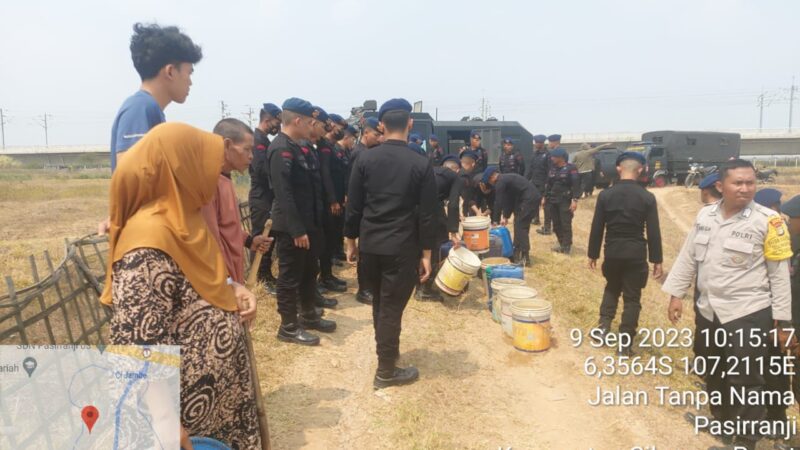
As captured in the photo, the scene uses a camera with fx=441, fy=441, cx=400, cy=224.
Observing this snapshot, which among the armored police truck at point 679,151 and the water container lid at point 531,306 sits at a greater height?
the armored police truck at point 679,151

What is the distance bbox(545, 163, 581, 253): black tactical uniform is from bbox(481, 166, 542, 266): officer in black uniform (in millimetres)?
1287

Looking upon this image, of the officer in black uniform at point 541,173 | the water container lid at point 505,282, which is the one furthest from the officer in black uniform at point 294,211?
the officer in black uniform at point 541,173

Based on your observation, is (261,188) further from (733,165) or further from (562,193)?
(562,193)

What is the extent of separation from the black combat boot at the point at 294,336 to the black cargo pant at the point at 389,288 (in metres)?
0.98

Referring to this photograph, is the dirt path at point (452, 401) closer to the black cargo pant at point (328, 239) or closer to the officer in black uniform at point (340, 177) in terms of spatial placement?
the black cargo pant at point (328, 239)

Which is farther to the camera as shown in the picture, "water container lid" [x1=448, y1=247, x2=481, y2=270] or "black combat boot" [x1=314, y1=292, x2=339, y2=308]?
"black combat boot" [x1=314, y1=292, x2=339, y2=308]

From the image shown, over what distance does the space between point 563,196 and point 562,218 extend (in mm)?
460

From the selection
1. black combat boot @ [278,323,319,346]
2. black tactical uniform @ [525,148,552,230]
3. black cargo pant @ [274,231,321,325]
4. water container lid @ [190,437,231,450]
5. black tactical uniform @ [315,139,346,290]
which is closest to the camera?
water container lid @ [190,437,231,450]

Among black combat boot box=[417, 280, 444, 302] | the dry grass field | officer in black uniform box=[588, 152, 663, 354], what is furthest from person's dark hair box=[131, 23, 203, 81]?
black combat boot box=[417, 280, 444, 302]

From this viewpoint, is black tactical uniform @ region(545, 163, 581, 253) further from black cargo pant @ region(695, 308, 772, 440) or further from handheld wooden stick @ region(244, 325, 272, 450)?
handheld wooden stick @ region(244, 325, 272, 450)

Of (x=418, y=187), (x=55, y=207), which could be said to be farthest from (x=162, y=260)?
(x=55, y=207)

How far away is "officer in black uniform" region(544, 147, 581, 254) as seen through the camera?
8.62 m

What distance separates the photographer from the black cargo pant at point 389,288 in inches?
136

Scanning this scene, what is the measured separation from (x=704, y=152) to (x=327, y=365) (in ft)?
88.3
